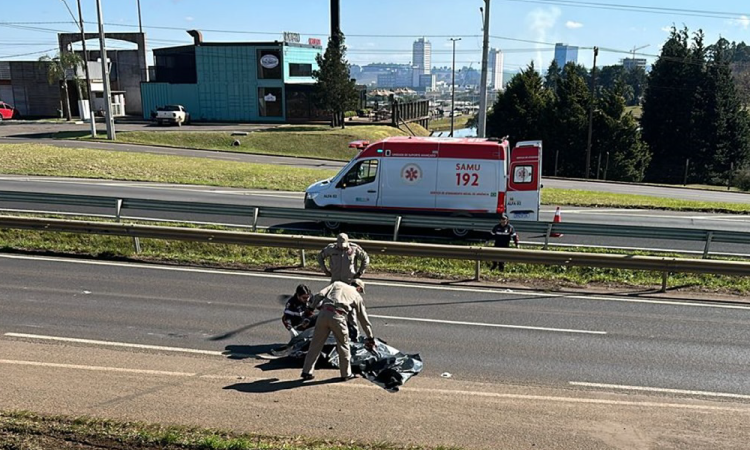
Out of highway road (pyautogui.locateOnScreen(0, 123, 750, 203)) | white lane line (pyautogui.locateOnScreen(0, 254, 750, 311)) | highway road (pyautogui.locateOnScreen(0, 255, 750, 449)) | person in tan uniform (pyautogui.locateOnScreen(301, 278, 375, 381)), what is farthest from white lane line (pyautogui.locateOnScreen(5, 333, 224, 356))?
highway road (pyautogui.locateOnScreen(0, 123, 750, 203))

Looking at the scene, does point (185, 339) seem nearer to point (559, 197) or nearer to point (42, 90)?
point (559, 197)

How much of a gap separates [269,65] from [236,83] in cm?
348

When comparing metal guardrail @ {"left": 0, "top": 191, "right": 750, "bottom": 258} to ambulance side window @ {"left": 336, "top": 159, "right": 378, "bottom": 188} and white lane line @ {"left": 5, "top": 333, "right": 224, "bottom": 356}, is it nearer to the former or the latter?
ambulance side window @ {"left": 336, "top": 159, "right": 378, "bottom": 188}

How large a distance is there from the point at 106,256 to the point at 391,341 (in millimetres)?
8241

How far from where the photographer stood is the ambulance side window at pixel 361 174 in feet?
61.1

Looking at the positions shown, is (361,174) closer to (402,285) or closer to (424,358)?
(402,285)

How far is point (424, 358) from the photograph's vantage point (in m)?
9.12

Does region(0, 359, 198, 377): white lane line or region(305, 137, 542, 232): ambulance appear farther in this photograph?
region(305, 137, 542, 232): ambulance

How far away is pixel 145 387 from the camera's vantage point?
7695mm

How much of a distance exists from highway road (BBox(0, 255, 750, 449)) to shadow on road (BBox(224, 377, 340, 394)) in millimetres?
32

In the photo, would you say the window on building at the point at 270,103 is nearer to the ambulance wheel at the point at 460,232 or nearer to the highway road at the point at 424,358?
the ambulance wheel at the point at 460,232

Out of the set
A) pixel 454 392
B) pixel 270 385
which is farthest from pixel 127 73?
pixel 454 392

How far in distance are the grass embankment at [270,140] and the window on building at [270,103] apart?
27.6 feet

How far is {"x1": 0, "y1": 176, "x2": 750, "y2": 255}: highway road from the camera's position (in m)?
18.1
